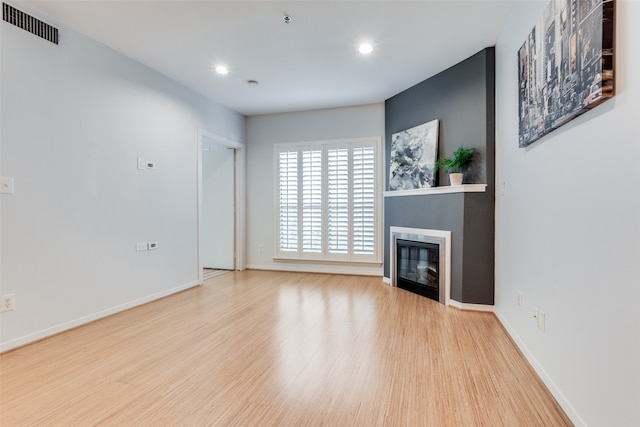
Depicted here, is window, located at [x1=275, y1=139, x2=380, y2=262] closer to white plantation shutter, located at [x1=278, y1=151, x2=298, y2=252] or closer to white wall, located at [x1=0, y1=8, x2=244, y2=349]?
white plantation shutter, located at [x1=278, y1=151, x2=298, y2=252]

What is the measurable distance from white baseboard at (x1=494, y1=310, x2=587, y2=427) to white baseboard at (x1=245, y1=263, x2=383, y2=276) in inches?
96.3

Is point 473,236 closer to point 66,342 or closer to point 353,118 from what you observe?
point 353,118

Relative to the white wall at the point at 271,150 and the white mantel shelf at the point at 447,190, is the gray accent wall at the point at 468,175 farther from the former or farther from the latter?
the white wall at the point at 271,150

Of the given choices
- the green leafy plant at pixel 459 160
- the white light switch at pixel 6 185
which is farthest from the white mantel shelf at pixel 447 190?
the white light switch at pixel 6 185

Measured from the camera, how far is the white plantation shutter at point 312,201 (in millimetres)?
5172

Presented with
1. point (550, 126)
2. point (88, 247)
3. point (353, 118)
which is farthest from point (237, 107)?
point (550, 126)

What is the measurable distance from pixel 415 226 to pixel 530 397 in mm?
2383

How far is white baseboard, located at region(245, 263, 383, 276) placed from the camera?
496 centimetres

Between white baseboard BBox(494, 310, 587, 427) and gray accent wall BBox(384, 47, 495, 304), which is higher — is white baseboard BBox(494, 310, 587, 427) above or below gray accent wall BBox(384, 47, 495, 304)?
below

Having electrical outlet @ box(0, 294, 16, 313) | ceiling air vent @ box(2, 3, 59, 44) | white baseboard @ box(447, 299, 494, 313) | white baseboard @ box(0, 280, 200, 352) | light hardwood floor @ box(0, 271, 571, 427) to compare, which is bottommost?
light hardwood floor @ box(0, 271, 571, 427)

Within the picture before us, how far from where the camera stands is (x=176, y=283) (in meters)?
4.04

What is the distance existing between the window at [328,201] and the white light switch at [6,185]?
11.4 ft

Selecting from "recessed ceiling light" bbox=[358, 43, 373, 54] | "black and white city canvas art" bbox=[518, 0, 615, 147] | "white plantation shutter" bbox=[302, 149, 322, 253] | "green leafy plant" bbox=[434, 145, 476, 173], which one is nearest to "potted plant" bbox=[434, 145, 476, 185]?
"green leafy plant" bbox=[434, 145, 476, 173]

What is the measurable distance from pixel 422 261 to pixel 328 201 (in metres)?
1.86
